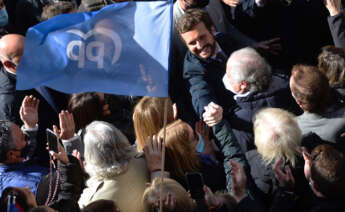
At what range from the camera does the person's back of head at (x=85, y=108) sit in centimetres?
469

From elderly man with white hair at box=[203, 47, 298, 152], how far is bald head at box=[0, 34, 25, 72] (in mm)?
1900

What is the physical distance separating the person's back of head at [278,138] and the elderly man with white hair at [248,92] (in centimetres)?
54

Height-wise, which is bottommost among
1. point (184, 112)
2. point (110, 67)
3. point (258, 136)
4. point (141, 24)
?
point (184, 112)

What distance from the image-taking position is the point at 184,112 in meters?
5.29

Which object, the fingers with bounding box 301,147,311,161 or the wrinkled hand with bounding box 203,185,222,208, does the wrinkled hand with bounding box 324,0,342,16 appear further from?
the wrinkled hand with bounding box 203,185,222,208

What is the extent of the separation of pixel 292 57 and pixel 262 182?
2250 mm

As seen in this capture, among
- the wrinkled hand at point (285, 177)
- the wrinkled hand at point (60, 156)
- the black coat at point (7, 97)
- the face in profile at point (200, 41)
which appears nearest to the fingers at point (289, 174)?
the wrinkled hand at point (285, 177)

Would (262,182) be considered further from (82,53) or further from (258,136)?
(82,53)

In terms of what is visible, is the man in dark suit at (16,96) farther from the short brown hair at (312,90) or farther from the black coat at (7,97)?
the short brown hair at (312,90)

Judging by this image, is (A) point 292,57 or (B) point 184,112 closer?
A: (B) point 184,112

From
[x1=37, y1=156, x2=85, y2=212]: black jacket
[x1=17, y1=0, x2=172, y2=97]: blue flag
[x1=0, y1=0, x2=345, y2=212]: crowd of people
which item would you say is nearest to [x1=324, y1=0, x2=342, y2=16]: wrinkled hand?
[x1=0, y1=0, x2=345, y2=212]: crowd of people

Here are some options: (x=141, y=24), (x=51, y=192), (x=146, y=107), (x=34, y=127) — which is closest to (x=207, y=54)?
(x=146, y=107)

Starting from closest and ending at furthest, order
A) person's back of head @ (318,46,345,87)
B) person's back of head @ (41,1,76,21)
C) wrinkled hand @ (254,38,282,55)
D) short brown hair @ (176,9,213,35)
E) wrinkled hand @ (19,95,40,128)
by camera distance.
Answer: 1. person's back of head @ (318,46,345,87)
2. wrinkled hand @ (19,95,40,128)
3. short brown hair @ (176,9,213,35)
4. wrinkled hand @ (254,38,282,55)
5. person's back of head @ (41,1,76,21)

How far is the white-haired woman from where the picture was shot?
12.1ft
